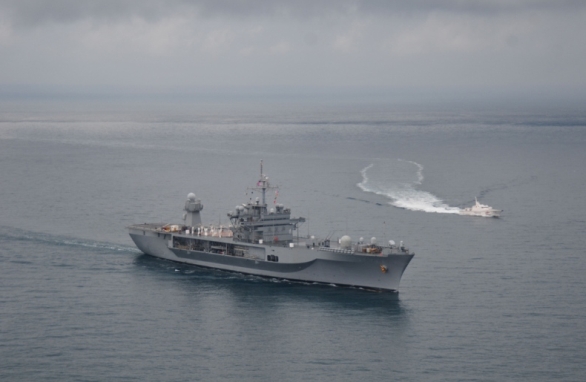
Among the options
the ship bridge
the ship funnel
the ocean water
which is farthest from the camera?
the ship funnel

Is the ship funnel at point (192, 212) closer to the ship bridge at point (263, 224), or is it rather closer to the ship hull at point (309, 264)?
the ship hull at point (309, 264)

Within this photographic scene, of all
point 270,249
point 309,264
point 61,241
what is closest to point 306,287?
point 309,264

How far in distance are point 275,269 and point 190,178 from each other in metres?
45.6

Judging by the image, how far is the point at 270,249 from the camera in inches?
2643

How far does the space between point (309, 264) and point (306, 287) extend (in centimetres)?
188

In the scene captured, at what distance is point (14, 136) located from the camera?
182 meters

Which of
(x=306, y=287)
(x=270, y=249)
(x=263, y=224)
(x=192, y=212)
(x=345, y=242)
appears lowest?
(x=306, y=287)

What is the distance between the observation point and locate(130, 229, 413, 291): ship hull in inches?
2446

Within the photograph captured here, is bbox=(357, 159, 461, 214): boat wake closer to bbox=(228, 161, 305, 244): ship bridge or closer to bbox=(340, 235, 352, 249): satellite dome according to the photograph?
bbox=(228, 161, 305, 244): ship bridge

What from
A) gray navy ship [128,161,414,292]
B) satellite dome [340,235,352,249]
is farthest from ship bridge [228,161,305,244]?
satellite dome [340,235,352,249]

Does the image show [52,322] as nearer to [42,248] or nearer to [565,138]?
[42,248]

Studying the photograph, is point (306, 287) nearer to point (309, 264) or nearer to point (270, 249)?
point (309, 264)

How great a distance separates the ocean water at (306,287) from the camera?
156ft

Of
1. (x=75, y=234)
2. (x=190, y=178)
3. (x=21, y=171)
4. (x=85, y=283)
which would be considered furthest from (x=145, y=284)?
(x=21, y=171)
